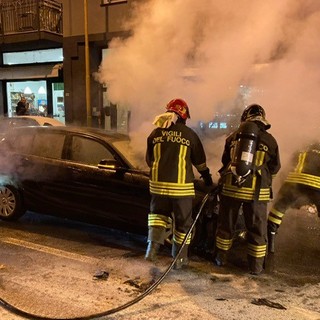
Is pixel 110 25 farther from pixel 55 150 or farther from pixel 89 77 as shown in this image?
pixel 55 150

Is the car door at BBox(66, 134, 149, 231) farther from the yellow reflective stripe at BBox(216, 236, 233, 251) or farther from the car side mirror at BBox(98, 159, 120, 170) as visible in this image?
the yellow reflective stripe at BBox(216, 236, 233, 251)

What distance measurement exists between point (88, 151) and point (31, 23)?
11483mm

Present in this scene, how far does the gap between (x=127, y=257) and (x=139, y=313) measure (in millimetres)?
1255

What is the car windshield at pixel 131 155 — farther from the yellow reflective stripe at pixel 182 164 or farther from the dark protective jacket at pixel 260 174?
the dark protective jacket at pixel 260 174

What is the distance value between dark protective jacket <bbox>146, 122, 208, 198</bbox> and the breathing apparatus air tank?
14.7 inches

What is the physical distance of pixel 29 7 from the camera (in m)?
15.0

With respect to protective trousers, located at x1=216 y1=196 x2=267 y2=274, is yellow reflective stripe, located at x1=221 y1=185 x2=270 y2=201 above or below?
above

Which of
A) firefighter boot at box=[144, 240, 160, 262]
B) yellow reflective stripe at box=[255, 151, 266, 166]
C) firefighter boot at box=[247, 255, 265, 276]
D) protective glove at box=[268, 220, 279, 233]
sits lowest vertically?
firefighter boot at box=[247, 255, 265, 276]

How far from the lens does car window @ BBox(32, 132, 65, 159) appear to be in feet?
18.2

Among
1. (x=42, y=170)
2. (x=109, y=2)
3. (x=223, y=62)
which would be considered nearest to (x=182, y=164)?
(x=223, y=62)

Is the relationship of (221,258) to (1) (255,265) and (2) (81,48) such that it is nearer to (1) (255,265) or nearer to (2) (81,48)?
(1) (255,265)

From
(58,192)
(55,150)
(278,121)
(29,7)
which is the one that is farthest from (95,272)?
(29,7)

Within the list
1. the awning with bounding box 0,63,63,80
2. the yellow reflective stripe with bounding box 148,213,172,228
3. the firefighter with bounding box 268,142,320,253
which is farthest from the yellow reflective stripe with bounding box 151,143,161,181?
the awning with bounding box 0,63,63,80

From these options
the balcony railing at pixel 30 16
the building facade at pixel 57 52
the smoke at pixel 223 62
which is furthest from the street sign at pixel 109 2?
the smoke at pixel 223 62
